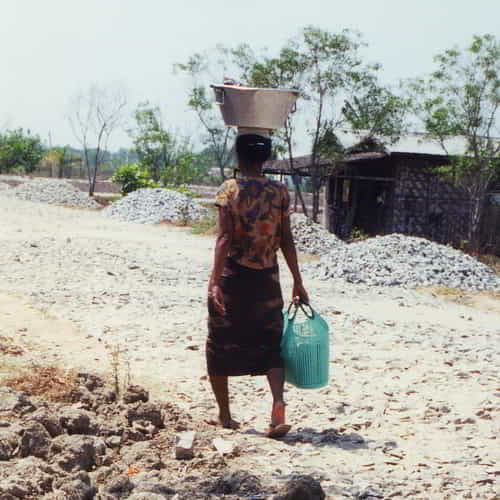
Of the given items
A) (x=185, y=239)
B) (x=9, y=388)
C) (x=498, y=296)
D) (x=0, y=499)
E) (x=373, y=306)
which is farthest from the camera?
(x=185, y=239)

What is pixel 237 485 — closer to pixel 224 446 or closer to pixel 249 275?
pixel 224 446

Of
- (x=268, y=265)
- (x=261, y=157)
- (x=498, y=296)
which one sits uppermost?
(x=261, y=157)

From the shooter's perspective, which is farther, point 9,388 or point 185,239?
point 185,239

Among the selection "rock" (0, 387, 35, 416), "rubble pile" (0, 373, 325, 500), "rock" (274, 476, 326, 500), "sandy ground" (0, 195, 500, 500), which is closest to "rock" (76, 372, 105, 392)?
A: "rubble pile" (0, 373, 325, 500)

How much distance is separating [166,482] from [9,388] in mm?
1522

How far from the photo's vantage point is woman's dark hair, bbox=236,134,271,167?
3748 mm

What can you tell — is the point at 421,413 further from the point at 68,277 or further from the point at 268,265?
the point at 68,277

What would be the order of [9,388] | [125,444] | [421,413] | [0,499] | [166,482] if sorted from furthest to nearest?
[421,413] → [9,388] → [125,444] → [166,482] → [0,499]

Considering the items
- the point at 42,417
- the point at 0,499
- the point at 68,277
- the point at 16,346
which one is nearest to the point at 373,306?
the point at 68,277

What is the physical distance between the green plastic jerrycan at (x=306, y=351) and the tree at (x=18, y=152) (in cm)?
4105

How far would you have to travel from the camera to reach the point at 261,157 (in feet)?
12.4

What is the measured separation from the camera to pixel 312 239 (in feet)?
55.4

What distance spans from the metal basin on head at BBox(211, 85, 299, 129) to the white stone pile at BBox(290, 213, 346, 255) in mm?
11089

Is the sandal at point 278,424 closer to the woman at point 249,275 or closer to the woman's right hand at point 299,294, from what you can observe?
the woman at point 249,275
